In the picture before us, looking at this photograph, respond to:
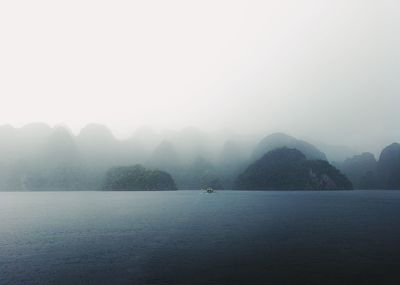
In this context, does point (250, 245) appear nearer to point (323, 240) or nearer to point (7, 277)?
point (323, 240)

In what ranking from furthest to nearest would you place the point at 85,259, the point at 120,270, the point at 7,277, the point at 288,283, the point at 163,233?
the point at 163,233, the point at 85,259, the point at 120,270, the point at 7,277, the point at 288,283

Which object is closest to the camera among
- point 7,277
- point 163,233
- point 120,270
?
point 7,277

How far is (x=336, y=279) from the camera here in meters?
49.8

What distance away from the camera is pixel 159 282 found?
48.2m

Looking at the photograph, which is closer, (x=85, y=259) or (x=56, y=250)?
(x=85, y=259)

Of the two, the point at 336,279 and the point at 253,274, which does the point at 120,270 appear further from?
the point at 336,279

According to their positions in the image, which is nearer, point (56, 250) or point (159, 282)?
point (159, 282)

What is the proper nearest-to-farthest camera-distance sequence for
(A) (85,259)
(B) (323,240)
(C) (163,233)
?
1. (A) (85,259)
2. (B) (323,240)
3. (C) (163,233)

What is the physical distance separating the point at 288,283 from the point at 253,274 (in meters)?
6.05

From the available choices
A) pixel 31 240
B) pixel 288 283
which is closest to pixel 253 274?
pixel 288 283

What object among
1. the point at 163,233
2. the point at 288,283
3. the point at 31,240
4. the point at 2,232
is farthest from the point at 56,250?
the point at 288,283

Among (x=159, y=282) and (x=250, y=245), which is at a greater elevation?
(x=159, y=282)

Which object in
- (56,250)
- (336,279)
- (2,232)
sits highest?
(336,279)

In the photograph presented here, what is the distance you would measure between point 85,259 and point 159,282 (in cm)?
2105
